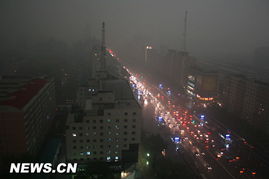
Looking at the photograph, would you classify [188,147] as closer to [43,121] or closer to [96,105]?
[96,105]

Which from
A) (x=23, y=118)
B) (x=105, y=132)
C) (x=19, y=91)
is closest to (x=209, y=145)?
(x=105, y=132)

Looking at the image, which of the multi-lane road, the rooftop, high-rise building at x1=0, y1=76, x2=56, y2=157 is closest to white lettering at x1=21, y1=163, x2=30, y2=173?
high-rise building at x1=0, y1=76, x2=56, y2=157

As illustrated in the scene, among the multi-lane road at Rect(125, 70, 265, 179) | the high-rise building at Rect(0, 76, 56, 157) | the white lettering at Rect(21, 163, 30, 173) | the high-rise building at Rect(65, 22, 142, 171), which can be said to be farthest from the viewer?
the multi-lane road at Rect(125, 70, 265, 179)

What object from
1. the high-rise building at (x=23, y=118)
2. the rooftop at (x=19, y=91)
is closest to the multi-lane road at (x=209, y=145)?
the high-rise building at (x=23, y=118)

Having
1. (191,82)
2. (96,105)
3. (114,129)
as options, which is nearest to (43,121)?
(96,105)

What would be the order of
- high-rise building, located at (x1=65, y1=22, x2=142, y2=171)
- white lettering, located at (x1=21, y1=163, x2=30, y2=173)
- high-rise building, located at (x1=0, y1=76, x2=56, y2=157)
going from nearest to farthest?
1. white lettering, located at (x1=21, y1=163, x2=30, y2=173)
2. high-rise building, located at (x1=0, y1=76, x2=56, y2=157)
3. high-rise building, located at (x1=65, y1=22, x2=142, y2=171)

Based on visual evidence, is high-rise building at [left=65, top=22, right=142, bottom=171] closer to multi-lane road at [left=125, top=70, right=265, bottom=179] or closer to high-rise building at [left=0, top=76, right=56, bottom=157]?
high-rise building at [left=0, top=76, right=56, bottom=157]
